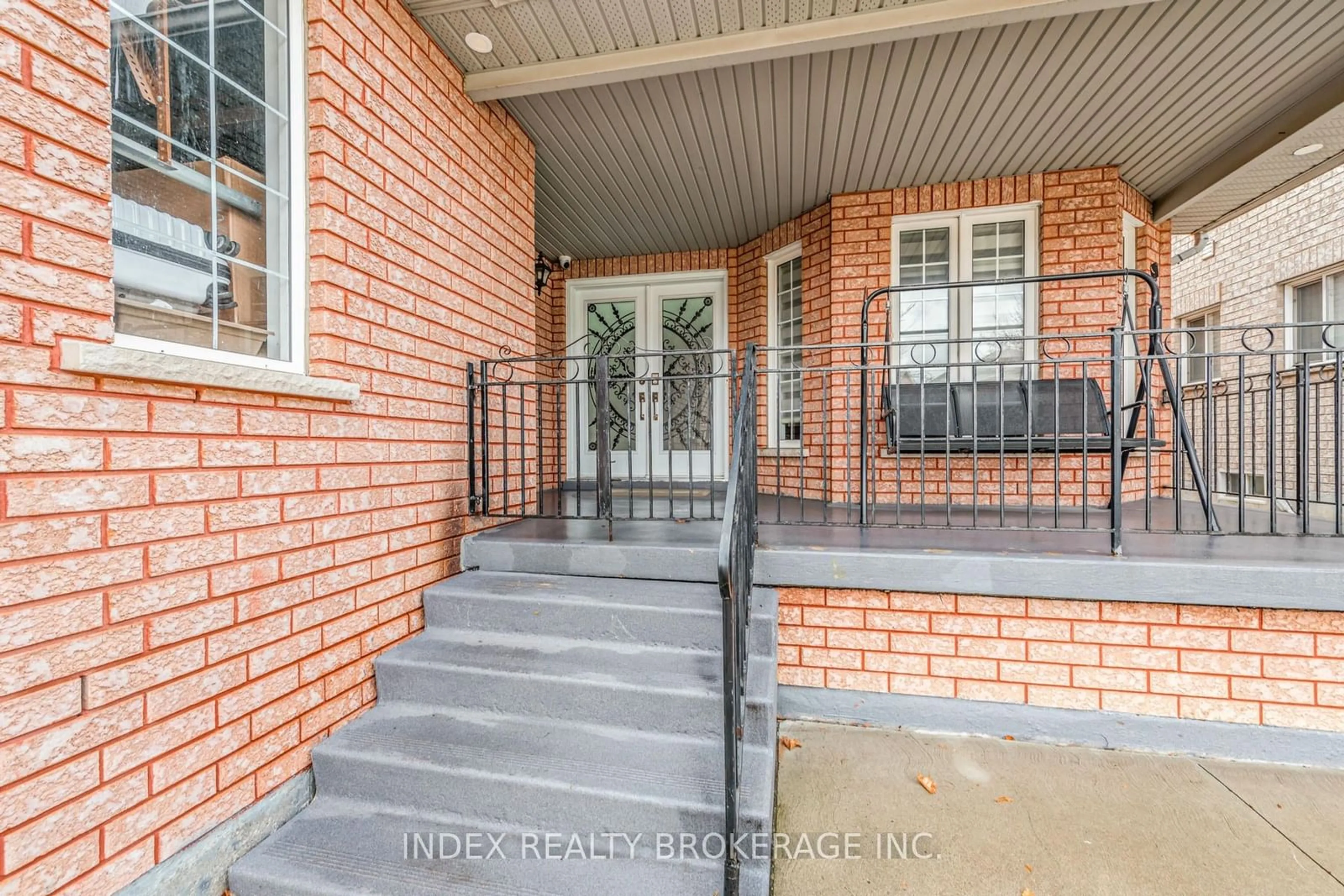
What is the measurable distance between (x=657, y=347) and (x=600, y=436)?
3055mm

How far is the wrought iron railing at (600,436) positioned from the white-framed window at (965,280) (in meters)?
1.46

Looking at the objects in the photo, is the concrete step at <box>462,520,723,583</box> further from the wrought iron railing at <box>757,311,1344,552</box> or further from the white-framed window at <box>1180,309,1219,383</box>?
the white-framed window at <box>1180,309,1219,383</box>

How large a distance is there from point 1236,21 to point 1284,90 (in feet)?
2.94

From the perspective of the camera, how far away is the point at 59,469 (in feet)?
3.93

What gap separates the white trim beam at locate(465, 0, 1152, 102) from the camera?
2.23 metres

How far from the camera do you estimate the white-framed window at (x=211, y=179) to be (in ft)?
4.72

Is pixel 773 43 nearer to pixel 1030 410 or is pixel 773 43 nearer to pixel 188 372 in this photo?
pixel 1030 410

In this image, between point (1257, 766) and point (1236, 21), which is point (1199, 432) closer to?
point (1236, 21)

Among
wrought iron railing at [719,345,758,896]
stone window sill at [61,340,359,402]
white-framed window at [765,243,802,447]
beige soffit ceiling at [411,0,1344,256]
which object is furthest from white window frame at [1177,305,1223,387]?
stone window sill at [61,340,359,402]

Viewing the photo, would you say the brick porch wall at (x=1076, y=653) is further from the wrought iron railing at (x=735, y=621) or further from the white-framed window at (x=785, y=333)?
the white-framed window at (x=785, y=333)

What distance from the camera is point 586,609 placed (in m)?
2.13

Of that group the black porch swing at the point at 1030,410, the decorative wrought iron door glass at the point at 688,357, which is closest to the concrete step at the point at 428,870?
the black porch swing at the point at 1030,410

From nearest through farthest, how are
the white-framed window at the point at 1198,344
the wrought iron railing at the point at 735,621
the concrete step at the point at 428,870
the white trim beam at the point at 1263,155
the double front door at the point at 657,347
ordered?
1. the wrought iron railing at the point at 735,621
2. the concrete step at the point at 428,870
3. the white trim beam at the point at 1263,155
4. the double front door at the point at 657,347
5. the white-framed window at the point at 1198,344

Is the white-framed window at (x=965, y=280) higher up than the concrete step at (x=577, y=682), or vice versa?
Result: the white-framed window at (x=965, y=280)
